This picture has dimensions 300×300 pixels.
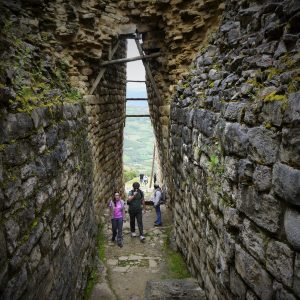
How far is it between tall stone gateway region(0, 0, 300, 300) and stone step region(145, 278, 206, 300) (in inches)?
9.3

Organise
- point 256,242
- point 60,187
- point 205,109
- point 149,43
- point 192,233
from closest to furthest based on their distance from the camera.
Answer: point 256,242, point 60,187, point 205,109, point 192,233, point 149,43

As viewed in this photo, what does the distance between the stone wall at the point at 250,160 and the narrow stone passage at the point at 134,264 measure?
143 centimetres

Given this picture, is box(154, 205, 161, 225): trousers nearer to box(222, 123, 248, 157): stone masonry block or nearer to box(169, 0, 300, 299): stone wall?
box(169, 0, 300, 299): stone wall

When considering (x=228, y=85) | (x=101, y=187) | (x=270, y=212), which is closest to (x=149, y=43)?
(x=101, y=187)

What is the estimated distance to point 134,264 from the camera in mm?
6113

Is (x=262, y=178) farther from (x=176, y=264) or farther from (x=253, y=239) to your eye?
(x=176, y=264)

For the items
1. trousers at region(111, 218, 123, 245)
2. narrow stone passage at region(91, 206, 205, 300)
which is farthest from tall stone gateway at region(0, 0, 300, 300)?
trousers at region(111, 218, 123, 245)

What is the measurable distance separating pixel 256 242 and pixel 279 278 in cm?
34

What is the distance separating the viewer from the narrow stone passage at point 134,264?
5.13 metres

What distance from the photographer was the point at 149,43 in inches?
309

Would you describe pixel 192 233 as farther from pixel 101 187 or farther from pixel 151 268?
pixel 101 187

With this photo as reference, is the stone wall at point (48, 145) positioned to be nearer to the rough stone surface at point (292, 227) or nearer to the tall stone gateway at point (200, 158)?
the tall stone gateway at point (200, 158)

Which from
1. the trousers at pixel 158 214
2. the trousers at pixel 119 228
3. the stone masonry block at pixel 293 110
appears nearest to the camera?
the stone masonry block at pixel 293 110

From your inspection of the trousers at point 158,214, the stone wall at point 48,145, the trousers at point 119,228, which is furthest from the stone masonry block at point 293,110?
the trousers at point 158,214
